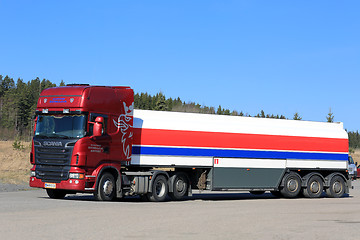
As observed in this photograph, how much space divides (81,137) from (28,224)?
696cm

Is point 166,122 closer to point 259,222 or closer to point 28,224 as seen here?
point 259,222

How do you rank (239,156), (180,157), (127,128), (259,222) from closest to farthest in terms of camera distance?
(259,222)
(127,128)
(180,157)
(239,156)

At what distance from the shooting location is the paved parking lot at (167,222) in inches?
436

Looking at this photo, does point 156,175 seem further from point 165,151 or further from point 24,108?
point 24,108

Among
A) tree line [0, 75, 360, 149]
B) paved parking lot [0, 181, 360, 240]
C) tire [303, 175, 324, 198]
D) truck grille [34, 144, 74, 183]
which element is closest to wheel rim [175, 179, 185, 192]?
paved parking lot [0, 181, 360, 240]

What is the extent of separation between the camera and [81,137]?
1897 cm

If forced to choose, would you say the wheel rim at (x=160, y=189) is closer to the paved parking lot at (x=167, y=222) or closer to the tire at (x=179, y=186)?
the tire at (x=179, y=186)

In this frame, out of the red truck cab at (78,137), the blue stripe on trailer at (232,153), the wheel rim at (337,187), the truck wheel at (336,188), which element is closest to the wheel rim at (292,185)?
the blue stripe on trailer at (232,153)

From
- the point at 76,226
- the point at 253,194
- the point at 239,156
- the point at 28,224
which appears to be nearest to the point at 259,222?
the point at 76,226

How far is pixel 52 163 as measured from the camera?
765 inches

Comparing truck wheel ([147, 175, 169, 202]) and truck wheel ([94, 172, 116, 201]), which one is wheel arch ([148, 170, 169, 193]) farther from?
truck wheel ([94, 172, 116, 201])

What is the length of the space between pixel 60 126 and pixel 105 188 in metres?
2.56

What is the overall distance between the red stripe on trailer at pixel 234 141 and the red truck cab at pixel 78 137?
1.13 meters

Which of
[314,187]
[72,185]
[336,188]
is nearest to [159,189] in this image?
[72,185]
